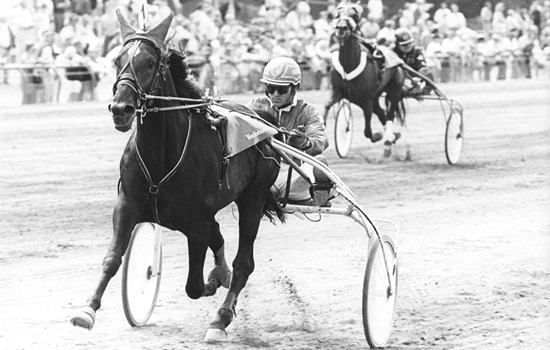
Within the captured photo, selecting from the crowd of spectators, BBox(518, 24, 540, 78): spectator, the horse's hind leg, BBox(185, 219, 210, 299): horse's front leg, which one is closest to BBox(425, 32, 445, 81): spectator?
the crowd of spectators

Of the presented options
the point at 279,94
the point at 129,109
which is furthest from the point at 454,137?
the point at 129,109

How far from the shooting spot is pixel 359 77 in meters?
14.3

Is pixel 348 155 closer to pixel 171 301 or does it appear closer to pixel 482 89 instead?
pixel 171 301

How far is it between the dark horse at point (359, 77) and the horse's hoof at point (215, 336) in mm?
8746

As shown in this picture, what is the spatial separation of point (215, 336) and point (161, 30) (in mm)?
1511

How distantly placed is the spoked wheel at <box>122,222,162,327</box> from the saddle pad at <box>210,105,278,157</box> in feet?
2.21

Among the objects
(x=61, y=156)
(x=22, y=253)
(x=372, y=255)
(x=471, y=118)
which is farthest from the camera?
(x=471, y=118)

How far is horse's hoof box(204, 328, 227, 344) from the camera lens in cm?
564

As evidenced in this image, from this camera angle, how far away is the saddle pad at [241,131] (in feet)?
18.9

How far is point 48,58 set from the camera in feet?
57.9

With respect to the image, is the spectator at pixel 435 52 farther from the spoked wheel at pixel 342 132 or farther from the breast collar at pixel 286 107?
the breast collar at pixel 286 107

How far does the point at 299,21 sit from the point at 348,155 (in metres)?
9.24

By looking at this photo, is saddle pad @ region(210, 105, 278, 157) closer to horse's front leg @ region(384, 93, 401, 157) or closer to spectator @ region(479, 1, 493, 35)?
horse's front leg @ region(384, 93, 401, 157)

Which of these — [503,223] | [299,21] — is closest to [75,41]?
[299,21]
